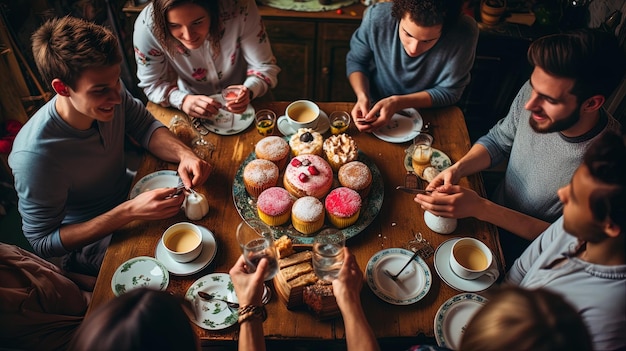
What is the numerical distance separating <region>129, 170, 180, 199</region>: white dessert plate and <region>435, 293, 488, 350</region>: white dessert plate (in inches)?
57.1

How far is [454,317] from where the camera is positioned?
179 cm

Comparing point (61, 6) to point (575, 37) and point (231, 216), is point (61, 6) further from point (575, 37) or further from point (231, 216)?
point (575, 37)

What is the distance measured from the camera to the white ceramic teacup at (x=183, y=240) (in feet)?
6.28

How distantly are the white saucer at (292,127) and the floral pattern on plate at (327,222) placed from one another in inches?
11.6

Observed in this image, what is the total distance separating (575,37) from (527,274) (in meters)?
1.03

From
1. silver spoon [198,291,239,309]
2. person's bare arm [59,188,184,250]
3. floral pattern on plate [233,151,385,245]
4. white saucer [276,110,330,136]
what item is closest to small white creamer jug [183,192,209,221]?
person's bare arm [59,188,184,250]

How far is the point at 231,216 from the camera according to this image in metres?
2.14

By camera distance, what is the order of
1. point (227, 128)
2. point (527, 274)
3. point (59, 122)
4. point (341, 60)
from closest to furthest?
point (527, 274) < point (59, 122) < point (227, 128) < point (341, 60)

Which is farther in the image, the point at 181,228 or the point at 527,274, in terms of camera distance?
the point at 181,228

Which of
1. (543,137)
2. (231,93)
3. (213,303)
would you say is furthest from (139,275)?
(543,137)

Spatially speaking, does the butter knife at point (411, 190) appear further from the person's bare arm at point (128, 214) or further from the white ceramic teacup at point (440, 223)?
the person's bare arm at point (128, 214)

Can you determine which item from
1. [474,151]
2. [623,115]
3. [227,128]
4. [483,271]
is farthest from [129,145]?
[623,115]

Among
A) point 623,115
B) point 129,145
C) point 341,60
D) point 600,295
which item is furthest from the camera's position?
point 341,60

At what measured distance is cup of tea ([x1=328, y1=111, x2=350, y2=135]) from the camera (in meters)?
2.50
